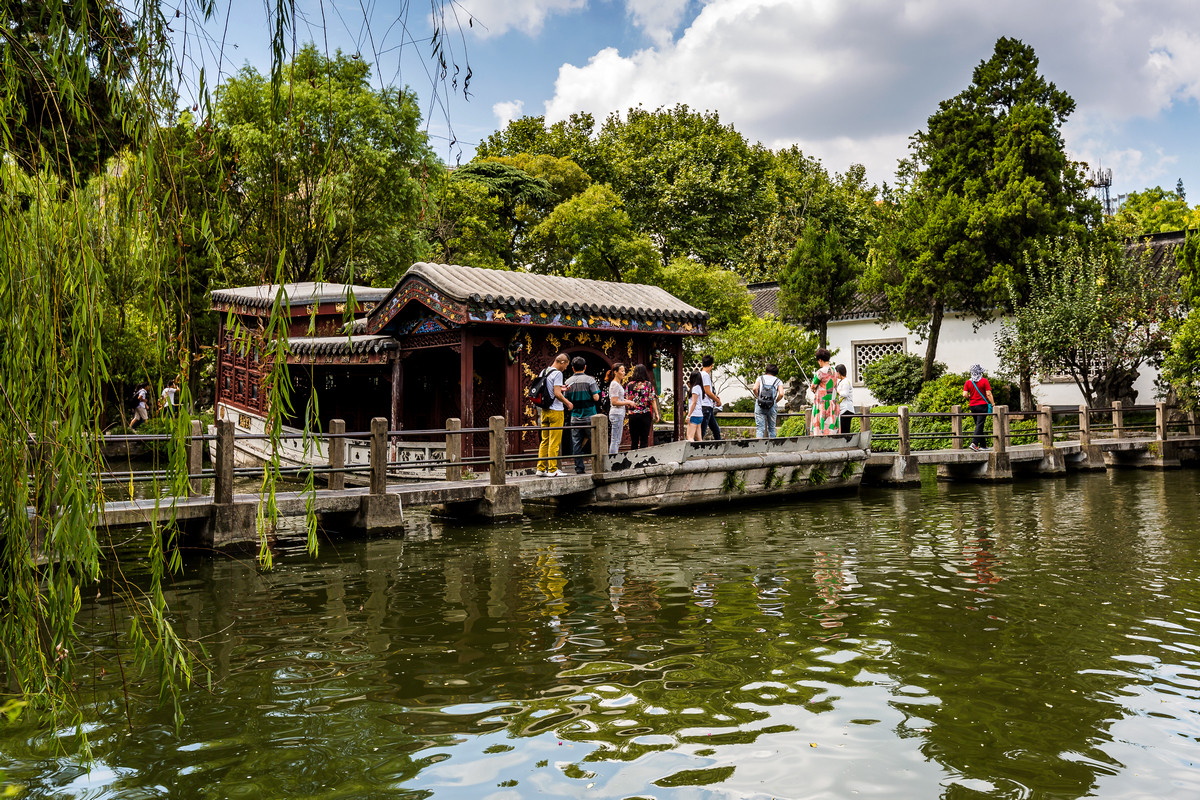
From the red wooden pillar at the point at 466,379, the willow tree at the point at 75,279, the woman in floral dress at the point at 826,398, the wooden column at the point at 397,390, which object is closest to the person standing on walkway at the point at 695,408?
the woman in floral dress at the point at 826,398

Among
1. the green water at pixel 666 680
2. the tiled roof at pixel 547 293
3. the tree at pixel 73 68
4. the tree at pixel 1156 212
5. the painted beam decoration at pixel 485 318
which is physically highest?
the tree at pixel 1156 212

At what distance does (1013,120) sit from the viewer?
69.5 feet


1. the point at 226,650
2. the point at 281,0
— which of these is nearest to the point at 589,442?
the point at 226,650

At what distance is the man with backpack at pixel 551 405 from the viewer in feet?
40.2

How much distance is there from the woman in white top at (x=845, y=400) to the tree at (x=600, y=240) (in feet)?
39.3

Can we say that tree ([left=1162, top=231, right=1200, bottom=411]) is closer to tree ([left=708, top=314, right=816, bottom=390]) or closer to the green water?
tree ([left=708, top=314, right=816, bottom=390])

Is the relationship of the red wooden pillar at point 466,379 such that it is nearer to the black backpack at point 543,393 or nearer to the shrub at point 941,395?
the black backpack at point 543,393

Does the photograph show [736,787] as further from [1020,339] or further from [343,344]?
[1020,339]

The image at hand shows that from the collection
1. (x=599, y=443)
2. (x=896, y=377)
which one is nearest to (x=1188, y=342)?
(x=896, y=377)

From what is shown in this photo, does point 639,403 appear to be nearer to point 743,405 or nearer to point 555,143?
point 743,405

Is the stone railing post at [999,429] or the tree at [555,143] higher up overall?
the tree at [555,143]

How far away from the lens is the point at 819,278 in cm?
2592

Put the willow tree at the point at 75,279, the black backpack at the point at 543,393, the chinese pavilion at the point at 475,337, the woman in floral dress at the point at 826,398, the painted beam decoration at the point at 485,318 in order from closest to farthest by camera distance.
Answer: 1. the willow tree at the point at 75,279
2. the black backpack at the point at 543,393
3. the painted beam decoration at the point at 485,318
4. the chinese pavilion at the point at 475,337
5. the woman in floral dress at the point at 826,398

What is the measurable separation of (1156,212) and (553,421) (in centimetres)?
3718
